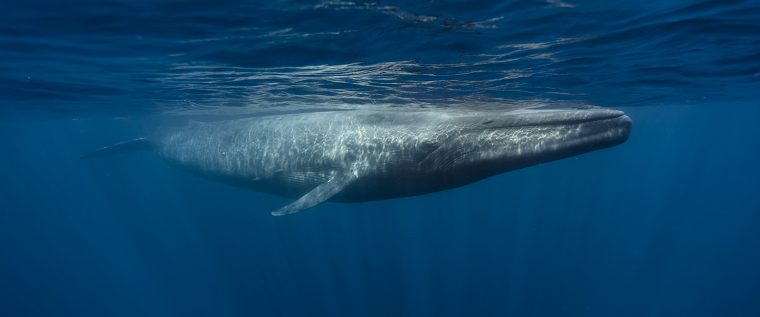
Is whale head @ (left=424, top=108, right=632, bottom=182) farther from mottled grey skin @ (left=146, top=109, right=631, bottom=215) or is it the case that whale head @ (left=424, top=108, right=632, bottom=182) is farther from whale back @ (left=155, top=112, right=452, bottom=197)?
whale back @ (left=155, top=112, right=452, bottom=197)

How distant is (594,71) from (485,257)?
27109 mm

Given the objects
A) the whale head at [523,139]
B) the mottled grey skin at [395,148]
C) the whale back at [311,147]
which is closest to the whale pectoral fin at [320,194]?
the mottled grey skin at [395,148]

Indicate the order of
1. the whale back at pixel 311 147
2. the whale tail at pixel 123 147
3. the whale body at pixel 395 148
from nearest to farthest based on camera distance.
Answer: the whale body at pixel 395 148
the whale back at pixel 311 147
the whale tail at pixel 123 147

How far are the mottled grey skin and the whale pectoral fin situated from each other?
0.07 ft

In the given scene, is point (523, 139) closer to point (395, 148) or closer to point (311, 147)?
point (395, 148)

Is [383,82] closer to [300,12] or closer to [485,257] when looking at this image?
[300,12]

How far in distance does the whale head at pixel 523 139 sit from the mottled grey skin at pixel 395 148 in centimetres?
2

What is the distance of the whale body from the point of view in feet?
22.5

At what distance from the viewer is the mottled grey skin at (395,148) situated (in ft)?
22.5

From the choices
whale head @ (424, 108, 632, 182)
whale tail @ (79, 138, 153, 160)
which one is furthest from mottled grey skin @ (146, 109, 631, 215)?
whale tail @ (79, 138, 153, 160)

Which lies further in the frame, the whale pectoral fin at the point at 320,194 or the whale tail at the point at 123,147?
the whale tail at the point at 123,147

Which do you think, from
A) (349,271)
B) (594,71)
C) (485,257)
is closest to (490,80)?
(594,71)

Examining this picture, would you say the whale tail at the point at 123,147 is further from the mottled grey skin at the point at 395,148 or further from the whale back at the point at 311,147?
the mottled grey skin at the point at 395,148

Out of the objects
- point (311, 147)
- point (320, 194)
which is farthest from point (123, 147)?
point (320, 194)
